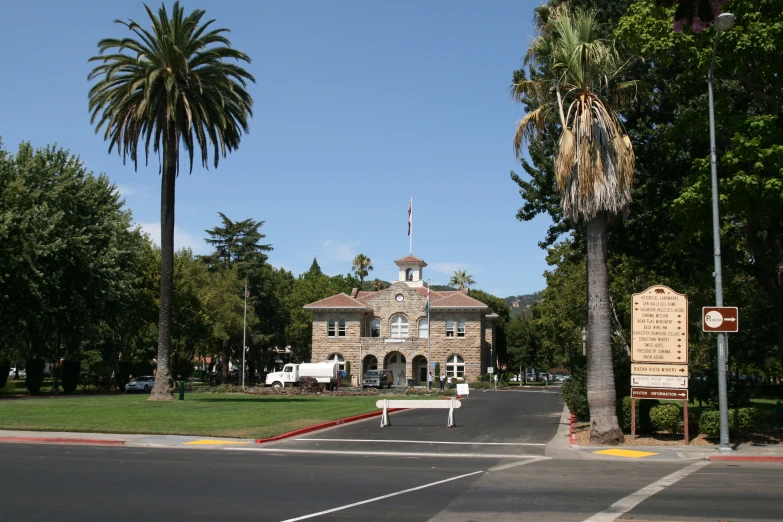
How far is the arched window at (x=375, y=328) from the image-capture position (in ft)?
253

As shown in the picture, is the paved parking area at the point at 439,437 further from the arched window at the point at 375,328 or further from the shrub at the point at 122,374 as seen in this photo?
the arched window at the point at 375,328

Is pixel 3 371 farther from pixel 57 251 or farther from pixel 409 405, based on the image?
pixel 409 405

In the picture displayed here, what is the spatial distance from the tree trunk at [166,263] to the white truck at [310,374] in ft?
81.8

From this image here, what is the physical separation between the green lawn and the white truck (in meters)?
26.6

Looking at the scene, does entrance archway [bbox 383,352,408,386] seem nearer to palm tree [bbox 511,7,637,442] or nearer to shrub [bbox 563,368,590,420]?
shrub [bbox 563,368,590,420]

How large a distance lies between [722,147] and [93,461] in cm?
1839

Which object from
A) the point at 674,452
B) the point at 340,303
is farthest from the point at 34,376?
the point at 674,452

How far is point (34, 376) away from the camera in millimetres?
44250

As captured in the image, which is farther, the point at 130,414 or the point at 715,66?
the point at 130,414

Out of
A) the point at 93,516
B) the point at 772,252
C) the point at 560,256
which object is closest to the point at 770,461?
the point at 772,252

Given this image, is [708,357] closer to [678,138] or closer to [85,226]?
[678,138]

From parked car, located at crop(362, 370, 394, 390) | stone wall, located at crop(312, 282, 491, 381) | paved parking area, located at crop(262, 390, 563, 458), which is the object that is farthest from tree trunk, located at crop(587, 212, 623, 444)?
stone wall, located at crop(312, 282, 491, 381)

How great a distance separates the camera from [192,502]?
1041cm

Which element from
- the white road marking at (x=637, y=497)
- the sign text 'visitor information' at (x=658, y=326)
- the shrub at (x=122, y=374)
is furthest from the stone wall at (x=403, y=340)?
the white road marking at (x=637, y=497)
